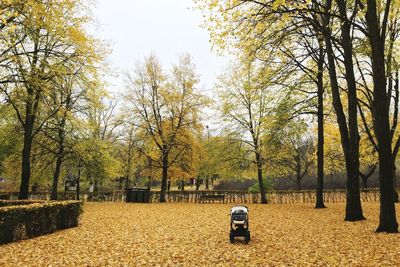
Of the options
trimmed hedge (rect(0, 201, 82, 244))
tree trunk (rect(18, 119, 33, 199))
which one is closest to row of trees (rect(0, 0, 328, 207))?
tree trunk (rect(18, 119, 33, 199))

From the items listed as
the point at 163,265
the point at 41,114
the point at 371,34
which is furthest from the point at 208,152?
the point at 163,265

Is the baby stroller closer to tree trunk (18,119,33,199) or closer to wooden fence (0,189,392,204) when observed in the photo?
tree trunk (18,119,33,199)

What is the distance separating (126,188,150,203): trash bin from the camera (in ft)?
91.1

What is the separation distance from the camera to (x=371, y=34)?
927cm

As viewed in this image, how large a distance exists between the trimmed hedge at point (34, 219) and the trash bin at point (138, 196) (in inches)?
607

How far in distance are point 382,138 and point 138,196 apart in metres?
22.8

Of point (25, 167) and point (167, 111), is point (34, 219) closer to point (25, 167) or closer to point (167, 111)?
point (25, 167)

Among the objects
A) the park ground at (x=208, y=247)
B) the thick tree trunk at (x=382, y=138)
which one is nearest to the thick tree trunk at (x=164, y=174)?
the park ground at (x=208, y=247)

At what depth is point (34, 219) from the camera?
997 centimetres

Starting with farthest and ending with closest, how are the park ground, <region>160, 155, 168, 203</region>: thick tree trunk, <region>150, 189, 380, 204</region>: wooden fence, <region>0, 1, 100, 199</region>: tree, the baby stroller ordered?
<region>160, 155, 168, 203</region>: thick tree trunk < <region>150, 189, 380, 204</region>: wooden fence < <region>0, 1, 100, 199</region>: tree < the baby stroller < the park ground

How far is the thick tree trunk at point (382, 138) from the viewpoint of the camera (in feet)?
29.0

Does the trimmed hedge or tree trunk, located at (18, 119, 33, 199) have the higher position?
tree trunk, located at (18, 119, 33, 199)

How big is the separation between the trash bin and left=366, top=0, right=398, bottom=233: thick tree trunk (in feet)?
71.3

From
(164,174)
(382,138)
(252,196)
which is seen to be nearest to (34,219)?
(382,138)
